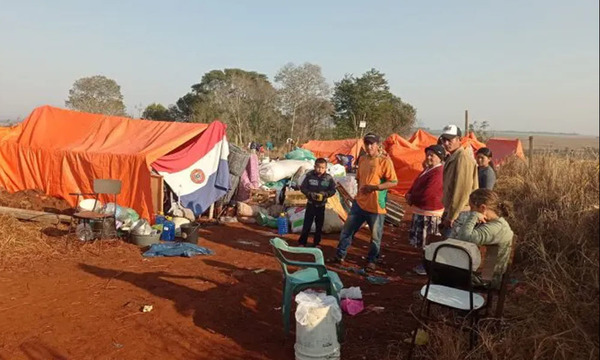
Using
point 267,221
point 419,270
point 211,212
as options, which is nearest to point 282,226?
point 267,221

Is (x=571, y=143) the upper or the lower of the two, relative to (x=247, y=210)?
upper

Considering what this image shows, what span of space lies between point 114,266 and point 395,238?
5.00 metres

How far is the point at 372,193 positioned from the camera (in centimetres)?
601

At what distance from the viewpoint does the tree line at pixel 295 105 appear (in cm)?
3350

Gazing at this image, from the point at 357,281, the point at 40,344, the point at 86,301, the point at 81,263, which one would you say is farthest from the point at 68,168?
the point at 357,281

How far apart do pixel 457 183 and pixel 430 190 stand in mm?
693

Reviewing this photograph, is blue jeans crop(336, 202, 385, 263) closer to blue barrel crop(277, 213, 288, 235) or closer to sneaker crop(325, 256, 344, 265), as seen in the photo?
sneaker crop(325, 256, 344, 265)

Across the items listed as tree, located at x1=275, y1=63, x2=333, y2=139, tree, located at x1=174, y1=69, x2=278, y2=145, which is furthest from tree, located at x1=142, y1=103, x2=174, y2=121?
tree, located at x1=275, y1=63, x2=333, y2=139

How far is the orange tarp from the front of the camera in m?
8.78

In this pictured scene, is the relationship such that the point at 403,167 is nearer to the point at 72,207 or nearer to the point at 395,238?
the point at 395,238

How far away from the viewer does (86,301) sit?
5000 mm

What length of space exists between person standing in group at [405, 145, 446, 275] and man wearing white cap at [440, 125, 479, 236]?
42 centimetres

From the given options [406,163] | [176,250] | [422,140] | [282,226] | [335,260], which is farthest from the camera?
[422,140]

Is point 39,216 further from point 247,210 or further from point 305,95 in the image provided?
point 305,95
